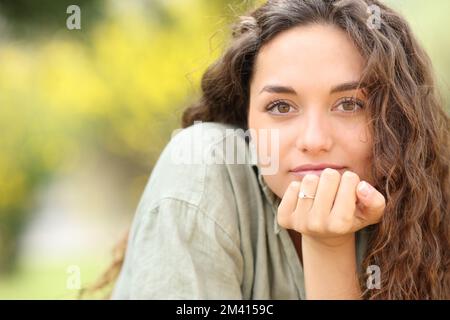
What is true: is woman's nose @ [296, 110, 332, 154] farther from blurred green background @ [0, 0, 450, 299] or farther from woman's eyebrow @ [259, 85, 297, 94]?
blurred green background @ [0, 0, 450, 299]

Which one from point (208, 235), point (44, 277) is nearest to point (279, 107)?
point (208, 235)

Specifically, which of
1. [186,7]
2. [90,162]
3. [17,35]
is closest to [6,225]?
[90,162]

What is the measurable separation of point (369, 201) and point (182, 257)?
52 cm

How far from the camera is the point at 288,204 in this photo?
1.74 m

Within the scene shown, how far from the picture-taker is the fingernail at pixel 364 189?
1697 mm

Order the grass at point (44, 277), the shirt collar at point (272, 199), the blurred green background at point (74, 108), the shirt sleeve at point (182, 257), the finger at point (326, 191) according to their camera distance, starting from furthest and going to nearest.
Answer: the blurred green background at point (74, 108) < the grass at point (44, 277) < the shirt collar at point (272, 199) < the shirt sleeve at point (182, 257) < the finger at point (326, 191)

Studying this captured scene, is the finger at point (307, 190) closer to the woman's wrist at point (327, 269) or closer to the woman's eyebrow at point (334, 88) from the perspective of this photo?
the woman's wrist at point (327, 269)

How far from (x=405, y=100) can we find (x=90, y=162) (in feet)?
9.28

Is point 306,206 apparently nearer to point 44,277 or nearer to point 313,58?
point 313,58

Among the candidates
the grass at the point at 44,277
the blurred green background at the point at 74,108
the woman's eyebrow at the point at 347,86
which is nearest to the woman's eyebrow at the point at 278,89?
the woman's eyebrow at the point at 347,86

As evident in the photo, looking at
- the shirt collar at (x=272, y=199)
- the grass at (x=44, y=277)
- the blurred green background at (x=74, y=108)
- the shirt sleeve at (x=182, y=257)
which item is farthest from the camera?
the blurred green background at (x=74, y=108)

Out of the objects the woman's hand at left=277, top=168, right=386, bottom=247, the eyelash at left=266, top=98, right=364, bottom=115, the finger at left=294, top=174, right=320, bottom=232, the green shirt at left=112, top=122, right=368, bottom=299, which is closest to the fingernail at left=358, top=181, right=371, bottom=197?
the woman's hand at left=277, top=168, right=386, bottom=247

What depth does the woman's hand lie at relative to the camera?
169 cm

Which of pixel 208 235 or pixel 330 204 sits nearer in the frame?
pixel 330 204
